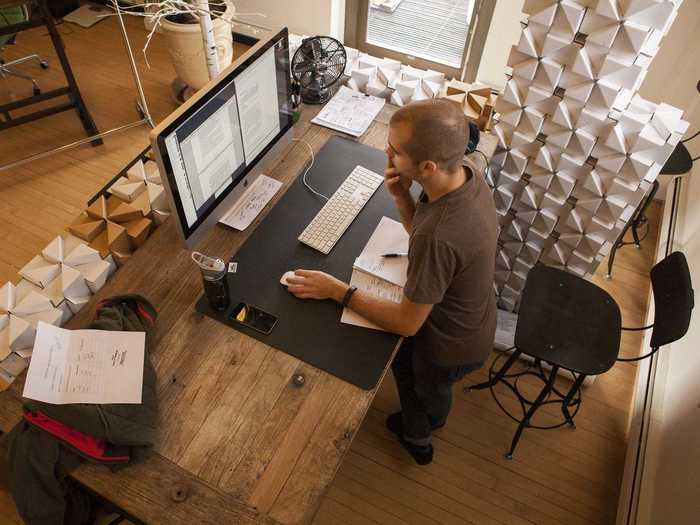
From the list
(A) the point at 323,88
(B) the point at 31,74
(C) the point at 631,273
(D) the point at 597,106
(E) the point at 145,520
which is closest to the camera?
(E) the point at 145,520

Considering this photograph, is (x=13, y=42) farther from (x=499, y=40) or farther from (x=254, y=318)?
(x=254, y=318)

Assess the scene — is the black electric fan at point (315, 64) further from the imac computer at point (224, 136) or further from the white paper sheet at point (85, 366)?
the white paper sheet at point (85, 366)

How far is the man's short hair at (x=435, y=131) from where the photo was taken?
1.43 meters

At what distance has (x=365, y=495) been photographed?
2219 mm

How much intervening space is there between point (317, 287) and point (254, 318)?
216 mm

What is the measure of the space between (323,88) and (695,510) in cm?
209

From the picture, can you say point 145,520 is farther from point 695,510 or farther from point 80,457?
point 695,510

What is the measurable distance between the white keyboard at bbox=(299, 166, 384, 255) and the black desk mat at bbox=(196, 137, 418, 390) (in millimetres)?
25

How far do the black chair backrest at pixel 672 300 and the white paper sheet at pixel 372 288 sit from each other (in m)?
0.90

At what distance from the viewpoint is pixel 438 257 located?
4.80 ft

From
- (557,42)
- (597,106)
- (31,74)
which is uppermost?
(557,42)

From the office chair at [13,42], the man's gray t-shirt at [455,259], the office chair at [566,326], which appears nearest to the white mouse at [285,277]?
the man's gray t-shirt at [455,259]

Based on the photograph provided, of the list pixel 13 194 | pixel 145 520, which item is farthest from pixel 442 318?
pixel 13 194

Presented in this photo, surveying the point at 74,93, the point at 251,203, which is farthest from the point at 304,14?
the point at 251,203
